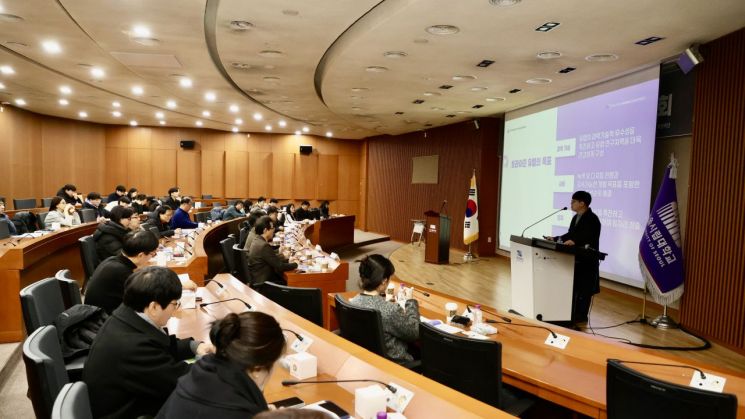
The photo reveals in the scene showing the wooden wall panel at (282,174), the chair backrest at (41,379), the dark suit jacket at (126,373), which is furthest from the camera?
the wooden wall panel at (282,174)

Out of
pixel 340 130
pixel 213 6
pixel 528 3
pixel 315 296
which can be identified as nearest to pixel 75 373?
pixel 315 296

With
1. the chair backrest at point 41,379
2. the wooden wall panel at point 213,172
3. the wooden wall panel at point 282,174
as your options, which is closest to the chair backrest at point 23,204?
the wooden wall panel at point 213,172

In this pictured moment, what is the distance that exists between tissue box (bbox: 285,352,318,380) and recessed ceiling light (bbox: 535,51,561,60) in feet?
15.9

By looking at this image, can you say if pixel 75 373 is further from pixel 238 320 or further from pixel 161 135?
pixel 161 135

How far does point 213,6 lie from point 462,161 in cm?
784

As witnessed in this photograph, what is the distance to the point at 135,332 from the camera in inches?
78.3

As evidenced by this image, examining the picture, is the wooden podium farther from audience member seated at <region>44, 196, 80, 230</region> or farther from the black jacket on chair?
the black jacket on chair

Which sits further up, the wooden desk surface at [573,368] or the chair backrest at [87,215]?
the chair backrest at [87,215]

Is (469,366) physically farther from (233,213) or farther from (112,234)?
(233,213)

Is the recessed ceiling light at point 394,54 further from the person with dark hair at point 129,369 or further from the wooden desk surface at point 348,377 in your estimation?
the person with dark hair at point 129,369

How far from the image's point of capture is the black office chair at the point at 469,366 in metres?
2.20

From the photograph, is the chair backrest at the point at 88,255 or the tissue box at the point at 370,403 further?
the chair backrest at the point at 88,255

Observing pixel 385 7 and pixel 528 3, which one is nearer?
pixel 528 3

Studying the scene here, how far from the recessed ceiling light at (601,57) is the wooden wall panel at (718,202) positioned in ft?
2.95
